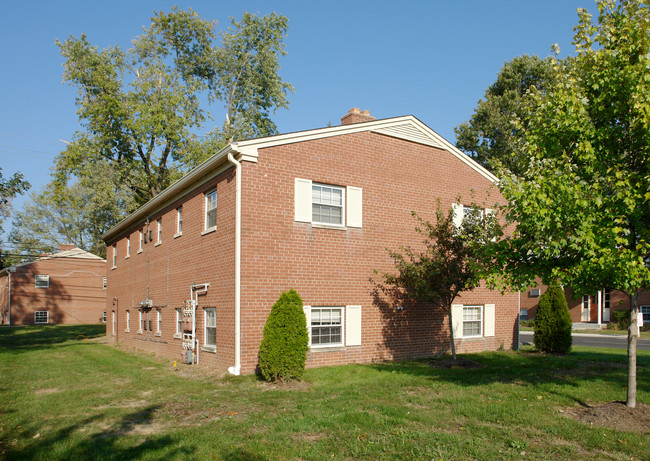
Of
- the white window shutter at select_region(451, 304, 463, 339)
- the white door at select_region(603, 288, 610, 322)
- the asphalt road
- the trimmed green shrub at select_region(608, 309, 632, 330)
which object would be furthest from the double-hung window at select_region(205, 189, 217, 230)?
the white door at select_region(603, 288, 610, 322)

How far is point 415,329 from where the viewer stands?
15797mm

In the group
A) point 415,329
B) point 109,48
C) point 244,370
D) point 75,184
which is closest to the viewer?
point 244,370

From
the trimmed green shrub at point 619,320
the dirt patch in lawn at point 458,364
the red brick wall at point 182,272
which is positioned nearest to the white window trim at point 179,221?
the red brick wall at point 182,272

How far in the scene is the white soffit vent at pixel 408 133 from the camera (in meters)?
16.1

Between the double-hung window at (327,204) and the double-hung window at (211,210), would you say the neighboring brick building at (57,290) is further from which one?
the double-hung window at (327,204)

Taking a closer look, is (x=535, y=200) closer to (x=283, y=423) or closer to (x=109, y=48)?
(x=283, y=423)

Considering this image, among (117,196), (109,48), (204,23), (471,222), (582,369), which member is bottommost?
(582,369)

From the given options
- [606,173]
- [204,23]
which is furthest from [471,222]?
[204,23]

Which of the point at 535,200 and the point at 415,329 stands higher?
the point at 535,200

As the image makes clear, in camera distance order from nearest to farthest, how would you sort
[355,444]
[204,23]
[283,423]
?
1. [355,444]
2. [283,423]
3. [204,23]

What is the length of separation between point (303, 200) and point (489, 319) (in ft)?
27.4

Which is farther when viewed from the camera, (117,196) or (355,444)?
(117,196)

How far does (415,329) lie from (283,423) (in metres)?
8.70

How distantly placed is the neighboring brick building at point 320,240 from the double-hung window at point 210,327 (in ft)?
0.14
